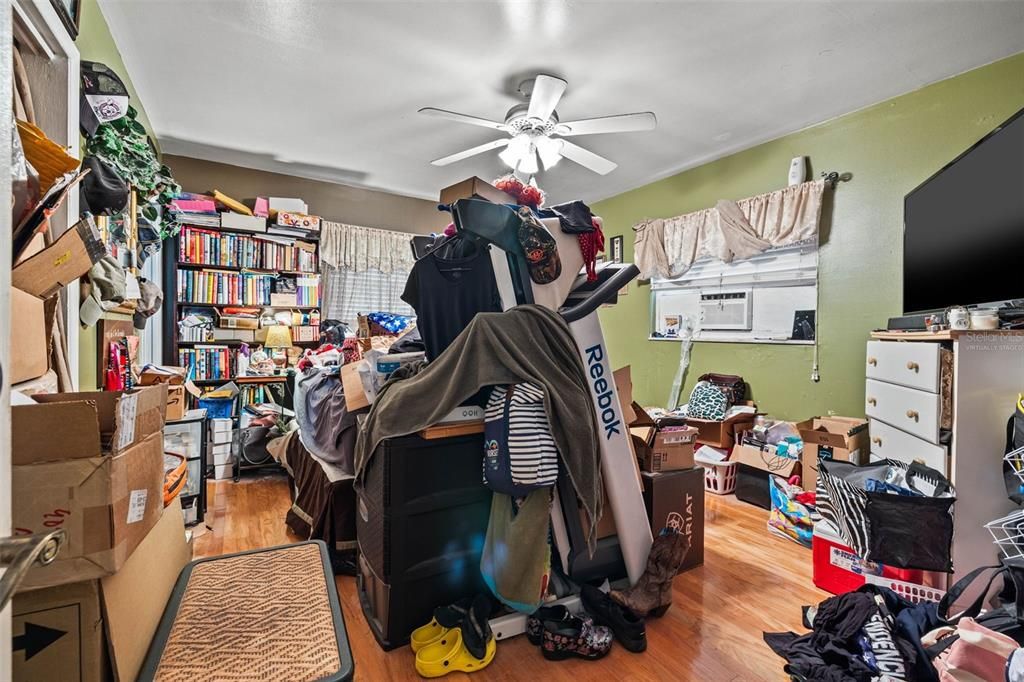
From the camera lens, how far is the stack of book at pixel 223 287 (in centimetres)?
387

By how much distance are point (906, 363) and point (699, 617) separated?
153 cm

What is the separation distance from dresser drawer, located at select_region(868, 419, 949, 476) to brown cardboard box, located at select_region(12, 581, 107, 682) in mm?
2592

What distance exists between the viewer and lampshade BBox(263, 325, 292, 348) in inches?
164

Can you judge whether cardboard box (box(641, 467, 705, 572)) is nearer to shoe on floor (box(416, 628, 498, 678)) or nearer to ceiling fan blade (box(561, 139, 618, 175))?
shoe on floor (box(416, 628, 498, 678))

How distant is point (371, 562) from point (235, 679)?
968mm

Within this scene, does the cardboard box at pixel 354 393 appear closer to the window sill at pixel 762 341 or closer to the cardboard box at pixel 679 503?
the cardboard box at pixel 679 503

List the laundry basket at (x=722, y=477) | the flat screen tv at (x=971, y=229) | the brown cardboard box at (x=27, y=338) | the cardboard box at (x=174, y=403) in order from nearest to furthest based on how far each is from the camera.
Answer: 1. the brown cardboard box at (x=27, y=338)
2. the flat screen tv at (x=971, y=229)
3. the cardboard box at (x=174, y=403)
4. the laundry basket at (x=722, y=477)

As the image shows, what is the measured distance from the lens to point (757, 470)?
3049mm

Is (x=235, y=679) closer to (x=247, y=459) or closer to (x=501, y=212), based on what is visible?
(x=501, y=212)

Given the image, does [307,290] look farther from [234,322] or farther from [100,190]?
[100,190]

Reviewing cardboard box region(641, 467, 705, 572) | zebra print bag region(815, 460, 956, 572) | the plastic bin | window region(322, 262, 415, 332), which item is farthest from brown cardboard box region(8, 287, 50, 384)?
window region(322, 262, 415, 332)

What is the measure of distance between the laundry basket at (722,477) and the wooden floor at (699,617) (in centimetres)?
45

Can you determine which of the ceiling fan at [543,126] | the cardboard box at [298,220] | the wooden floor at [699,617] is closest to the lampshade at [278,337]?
the cardboard box at [298,220]

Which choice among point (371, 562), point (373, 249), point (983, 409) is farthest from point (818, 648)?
point (373, 249)
